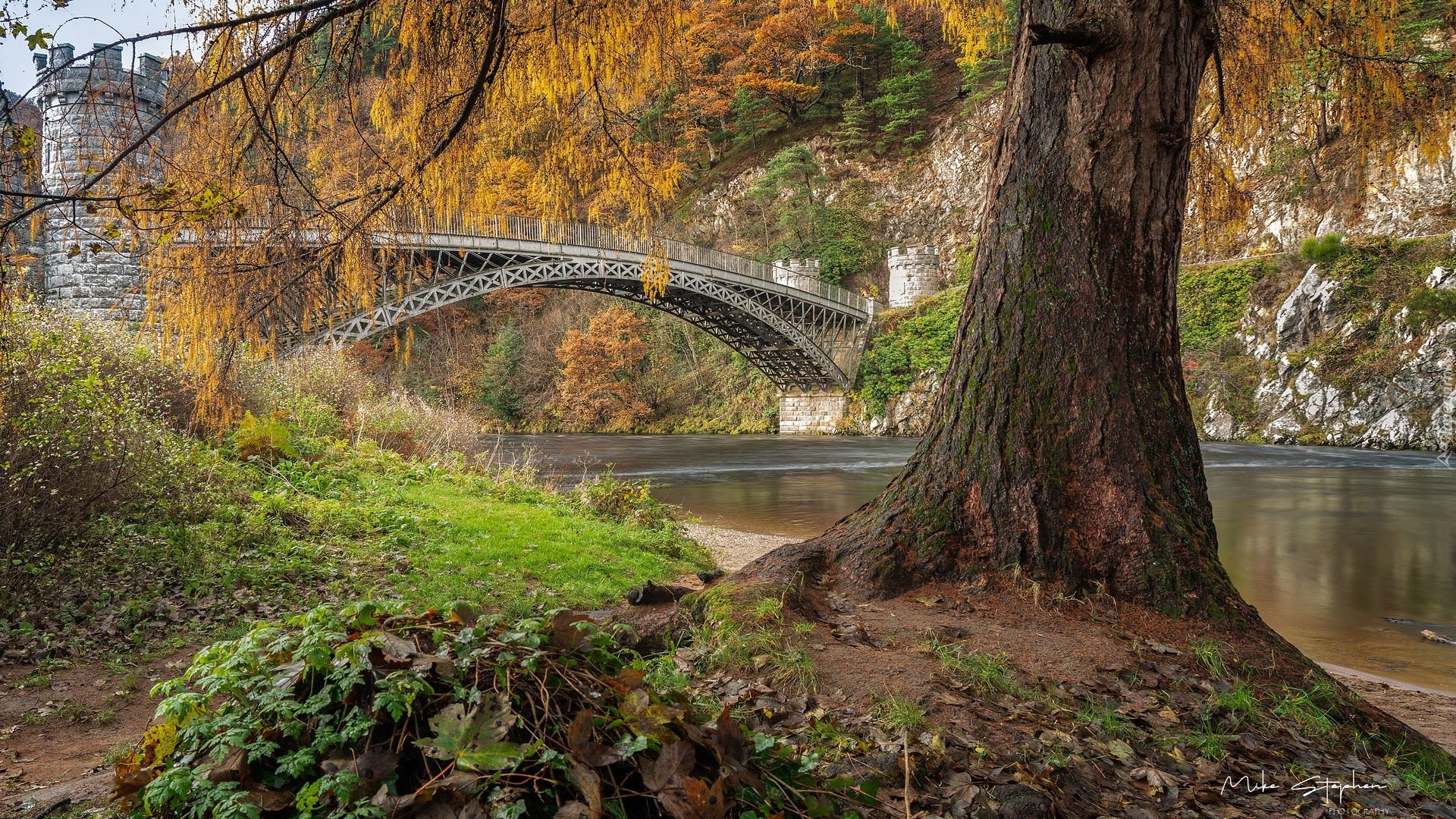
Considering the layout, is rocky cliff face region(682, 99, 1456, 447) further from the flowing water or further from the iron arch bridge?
the iron arch bridge

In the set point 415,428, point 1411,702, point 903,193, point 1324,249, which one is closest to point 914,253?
point 903,193

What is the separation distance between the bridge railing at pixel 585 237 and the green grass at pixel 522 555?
6.87ft

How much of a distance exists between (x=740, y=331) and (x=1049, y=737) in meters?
28.3

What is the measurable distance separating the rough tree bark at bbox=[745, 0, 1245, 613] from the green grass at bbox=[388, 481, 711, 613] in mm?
2356

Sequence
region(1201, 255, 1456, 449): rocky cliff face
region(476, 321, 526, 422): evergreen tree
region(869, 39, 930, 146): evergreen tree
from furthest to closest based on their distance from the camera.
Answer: region(869, 39, 930, 146): evergreen tree, region(476, 321, 526, 422): evergreen tree, region(1201, 255, 1456, 449): rocky cliff face

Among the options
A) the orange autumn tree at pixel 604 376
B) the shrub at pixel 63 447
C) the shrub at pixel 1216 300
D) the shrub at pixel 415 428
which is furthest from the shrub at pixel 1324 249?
the shrub at pixel 63 447

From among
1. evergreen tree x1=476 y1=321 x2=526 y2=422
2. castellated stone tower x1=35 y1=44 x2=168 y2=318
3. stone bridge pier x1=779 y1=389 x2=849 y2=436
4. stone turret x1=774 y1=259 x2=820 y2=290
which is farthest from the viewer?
evergreen tree x1=476 y1=321 x2=526 y2=422

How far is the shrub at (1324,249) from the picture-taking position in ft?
69.8

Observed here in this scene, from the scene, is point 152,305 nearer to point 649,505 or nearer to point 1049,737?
point 1049,737

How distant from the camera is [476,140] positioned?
4.49m

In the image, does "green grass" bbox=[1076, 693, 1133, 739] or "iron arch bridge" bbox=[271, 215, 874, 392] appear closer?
"green grass" bbox=[1076, 693, 1133, 739]

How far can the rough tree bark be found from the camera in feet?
11.9

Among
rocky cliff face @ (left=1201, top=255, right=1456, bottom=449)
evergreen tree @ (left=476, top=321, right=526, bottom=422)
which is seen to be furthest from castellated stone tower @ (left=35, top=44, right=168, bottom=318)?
evergreen tree @ (left=476, top=321, right=526, bottom=422)

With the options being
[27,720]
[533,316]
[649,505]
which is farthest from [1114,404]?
[533,316]
